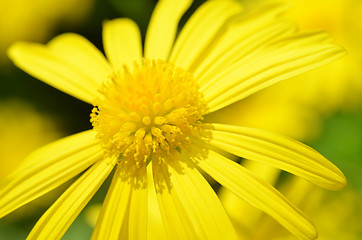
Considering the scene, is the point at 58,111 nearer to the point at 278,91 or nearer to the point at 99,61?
the point at 99,61

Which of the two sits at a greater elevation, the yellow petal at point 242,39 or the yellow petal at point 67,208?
the yellow petal at point 242,39

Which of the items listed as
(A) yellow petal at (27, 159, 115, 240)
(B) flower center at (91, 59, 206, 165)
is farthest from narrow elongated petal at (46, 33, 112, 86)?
(A) yellow petal at (27, 159, 115, 240)

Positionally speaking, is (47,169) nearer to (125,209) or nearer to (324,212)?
(125,209)

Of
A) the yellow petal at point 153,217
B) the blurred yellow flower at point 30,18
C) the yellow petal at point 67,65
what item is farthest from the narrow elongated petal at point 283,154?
the blurred yellow flower at point 30,18

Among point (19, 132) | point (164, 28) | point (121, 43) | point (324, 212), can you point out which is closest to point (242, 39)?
point (164, 28)

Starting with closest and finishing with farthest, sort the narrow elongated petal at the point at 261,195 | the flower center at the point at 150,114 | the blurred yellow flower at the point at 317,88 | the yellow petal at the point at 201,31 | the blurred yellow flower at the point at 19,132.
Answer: the narrow elongated petal at the point at 261,195 → the flower center at the point at 150,114 → the yellow petal at the point at 201,31 → the blurred yellow flower at the point at 317,88 → the blurred yellow flower at the point at 19,132

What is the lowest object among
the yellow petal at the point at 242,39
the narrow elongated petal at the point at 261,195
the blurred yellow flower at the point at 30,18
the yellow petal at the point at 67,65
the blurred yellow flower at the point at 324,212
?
the blurred yellow flower at the point at 324,212

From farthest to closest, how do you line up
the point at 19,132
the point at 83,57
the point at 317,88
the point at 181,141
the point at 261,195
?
the point at 19,132 → the point at 317,88 → the point at 83,57 → the point at 181,141 → the point at 261,195

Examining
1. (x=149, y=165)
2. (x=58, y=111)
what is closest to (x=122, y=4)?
(x=58, y=111)

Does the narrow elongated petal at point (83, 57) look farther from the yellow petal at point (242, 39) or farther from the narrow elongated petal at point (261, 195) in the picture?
the narrow elongated petal at point (261, 195)
